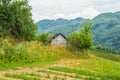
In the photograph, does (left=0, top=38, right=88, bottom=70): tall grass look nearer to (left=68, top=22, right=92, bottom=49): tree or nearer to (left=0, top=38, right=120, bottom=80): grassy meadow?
(left=0, top=38, right=120, bottom=80): grassy meadow

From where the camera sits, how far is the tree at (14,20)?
40122 millimetres

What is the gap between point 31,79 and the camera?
727 inches

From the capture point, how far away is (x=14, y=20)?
1597 inches

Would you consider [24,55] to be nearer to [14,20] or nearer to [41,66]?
[41,66]

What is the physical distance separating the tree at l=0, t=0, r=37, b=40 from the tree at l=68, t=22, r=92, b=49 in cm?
621

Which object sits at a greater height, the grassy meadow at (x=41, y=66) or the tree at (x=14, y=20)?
the tree at (x=14, y=20)

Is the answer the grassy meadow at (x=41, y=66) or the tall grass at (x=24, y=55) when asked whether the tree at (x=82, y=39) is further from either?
the tall grass at (x=24, y=55)

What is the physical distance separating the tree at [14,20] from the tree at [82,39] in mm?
6209

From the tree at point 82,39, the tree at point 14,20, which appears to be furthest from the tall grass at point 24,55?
the tree at point 82,39

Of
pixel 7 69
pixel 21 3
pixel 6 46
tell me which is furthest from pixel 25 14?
pixel 7 69

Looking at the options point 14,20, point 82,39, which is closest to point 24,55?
point 14,20

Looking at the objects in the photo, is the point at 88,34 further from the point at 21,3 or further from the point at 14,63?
the point at 14,63

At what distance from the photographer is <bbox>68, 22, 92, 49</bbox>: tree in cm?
4641

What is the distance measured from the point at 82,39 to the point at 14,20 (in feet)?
39.3
